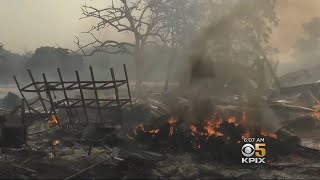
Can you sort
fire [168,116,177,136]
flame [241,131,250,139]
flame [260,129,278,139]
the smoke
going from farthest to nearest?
1. the smoke
2. fire [168,116,177,136]
3. flame [260,129,278,139]
4. flame [241,131,250,139]

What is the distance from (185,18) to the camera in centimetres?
2980

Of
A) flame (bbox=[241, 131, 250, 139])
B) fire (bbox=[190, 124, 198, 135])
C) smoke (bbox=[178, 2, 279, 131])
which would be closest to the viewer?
flame (bbox=[241, 131, 250, 139])

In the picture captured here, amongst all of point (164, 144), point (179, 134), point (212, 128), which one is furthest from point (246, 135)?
point (164, 144)

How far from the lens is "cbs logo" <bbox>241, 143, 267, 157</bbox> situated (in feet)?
38.3

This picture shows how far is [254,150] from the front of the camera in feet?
39.5

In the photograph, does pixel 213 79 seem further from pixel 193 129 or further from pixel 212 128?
pixel 212 128

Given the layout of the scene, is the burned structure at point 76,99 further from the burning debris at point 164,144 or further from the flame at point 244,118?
the flame at point 244,118

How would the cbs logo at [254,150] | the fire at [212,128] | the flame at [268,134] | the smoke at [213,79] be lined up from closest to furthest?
the cbs logo at [254,150], the fire at [212,128], the flame at [268,134], the smoke at [213,79]

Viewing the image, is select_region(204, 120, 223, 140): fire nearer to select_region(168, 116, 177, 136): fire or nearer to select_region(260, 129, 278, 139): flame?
select_region(168, 116, 177, 136): fire

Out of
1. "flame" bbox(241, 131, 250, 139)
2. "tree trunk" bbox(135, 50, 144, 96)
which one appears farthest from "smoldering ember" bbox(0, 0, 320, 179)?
"tree trunk" bbox(135, 50, 144, 96)

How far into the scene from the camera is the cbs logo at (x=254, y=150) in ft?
38.3

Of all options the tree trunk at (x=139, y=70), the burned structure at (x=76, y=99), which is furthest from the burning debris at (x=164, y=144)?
the tree trunk at (x=139, y=70)

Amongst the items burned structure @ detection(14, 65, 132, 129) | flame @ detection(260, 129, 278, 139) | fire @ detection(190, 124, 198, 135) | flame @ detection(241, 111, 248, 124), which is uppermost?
burned structure @ detection(14, 65, 132, 129)

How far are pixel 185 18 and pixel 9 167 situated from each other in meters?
21.5
